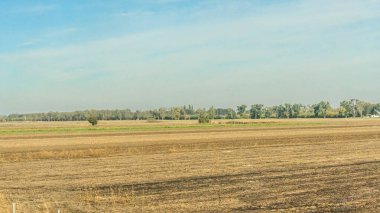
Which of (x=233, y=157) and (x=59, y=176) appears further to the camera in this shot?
(x=233, y=157)

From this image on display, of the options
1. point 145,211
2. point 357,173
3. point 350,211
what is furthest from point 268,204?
point 357,173

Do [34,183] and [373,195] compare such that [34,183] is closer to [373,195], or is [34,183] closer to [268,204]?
[268,204]

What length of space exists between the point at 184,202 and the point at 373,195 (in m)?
6.55

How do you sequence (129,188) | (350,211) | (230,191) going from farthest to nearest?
(129,188) < (230,191) < (350,211)

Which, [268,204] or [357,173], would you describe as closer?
[268,204]

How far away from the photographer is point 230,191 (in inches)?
794

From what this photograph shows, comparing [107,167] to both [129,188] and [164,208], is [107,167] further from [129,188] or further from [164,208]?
[164,208]

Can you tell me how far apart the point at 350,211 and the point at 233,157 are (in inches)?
812

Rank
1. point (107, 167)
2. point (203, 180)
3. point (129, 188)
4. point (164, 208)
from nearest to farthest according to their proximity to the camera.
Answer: point (164, 208)
point (129, 188)
point (203, 180)
point (107, 167)

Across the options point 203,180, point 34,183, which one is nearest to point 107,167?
point 34,183

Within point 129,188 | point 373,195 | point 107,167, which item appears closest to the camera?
point 373,195

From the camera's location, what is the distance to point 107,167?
31719mm

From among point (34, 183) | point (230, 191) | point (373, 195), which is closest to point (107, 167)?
point (34, 183)

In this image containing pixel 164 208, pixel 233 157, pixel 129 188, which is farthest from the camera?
pixel 233 157
